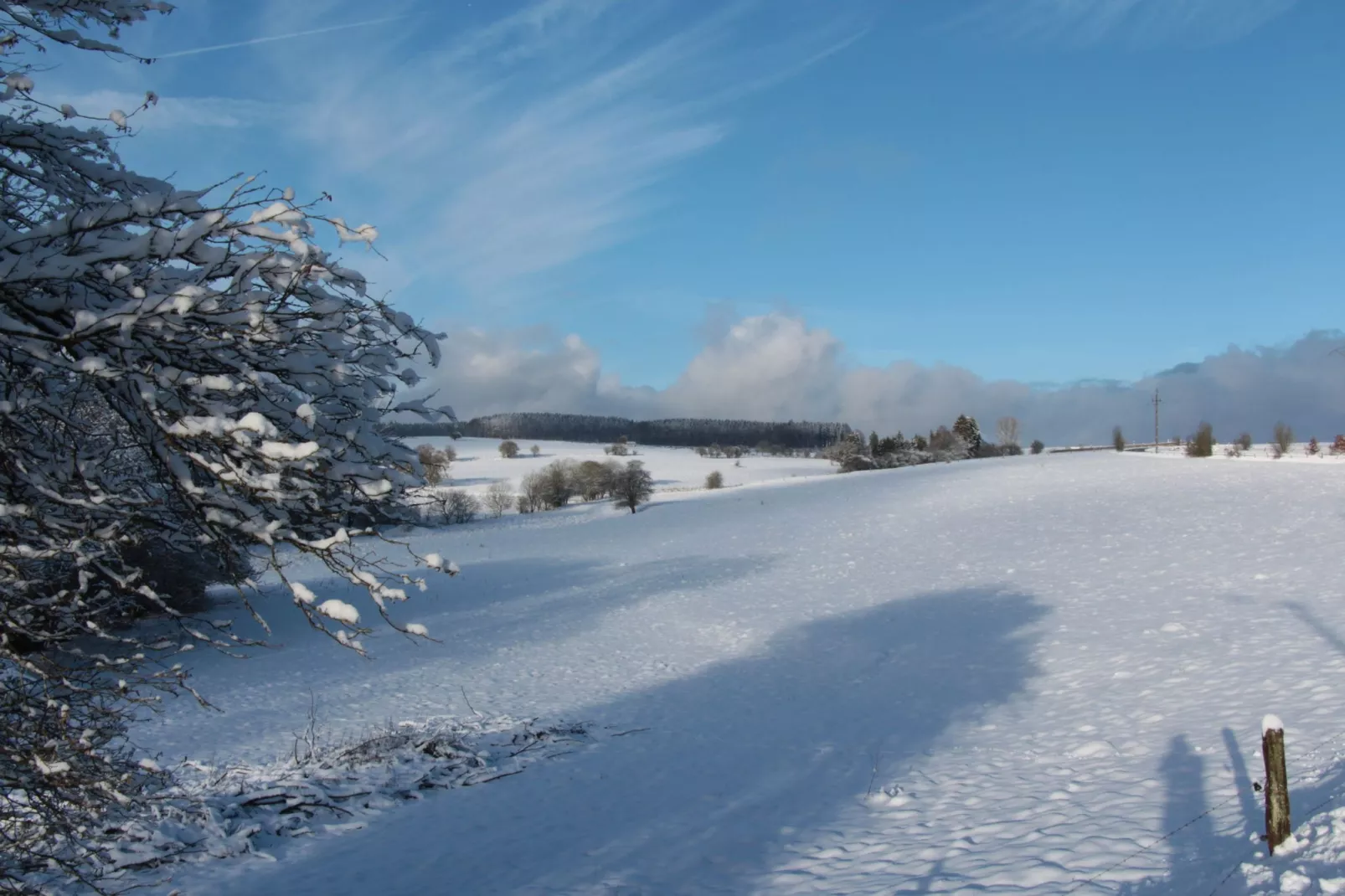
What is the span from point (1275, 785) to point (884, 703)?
865cm

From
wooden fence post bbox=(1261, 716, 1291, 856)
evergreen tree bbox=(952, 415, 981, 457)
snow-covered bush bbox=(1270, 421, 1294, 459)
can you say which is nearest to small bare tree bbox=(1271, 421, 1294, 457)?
snow-covered bush bbox=(1270, 421, 1294, 459)

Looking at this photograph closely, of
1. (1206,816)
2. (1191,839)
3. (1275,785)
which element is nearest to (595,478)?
(1206,816)

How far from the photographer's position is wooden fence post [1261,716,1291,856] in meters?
5.25

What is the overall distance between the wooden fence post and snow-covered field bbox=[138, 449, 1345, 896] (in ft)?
0.56

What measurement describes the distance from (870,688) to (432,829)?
8.66 m

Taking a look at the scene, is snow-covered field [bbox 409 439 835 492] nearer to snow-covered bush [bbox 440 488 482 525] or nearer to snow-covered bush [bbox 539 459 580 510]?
snow-covered bush [bbox 539 459 580 510]

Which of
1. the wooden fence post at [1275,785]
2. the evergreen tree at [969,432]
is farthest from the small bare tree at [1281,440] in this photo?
the wooden fence post at [1275,785]

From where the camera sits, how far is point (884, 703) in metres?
13.7

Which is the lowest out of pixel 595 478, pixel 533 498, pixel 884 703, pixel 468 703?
pixel 468 703

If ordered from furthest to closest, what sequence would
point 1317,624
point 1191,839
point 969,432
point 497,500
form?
point 969,432
point 497,500
point 1317,624
point 1191,839

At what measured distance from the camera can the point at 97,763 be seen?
4.15m

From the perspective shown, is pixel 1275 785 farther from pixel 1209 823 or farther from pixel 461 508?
pixel 461 508

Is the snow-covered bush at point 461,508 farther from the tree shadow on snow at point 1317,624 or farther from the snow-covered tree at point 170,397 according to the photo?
the snow-covered tree at point 170,397

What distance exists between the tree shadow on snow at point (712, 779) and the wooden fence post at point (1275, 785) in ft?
8.84
